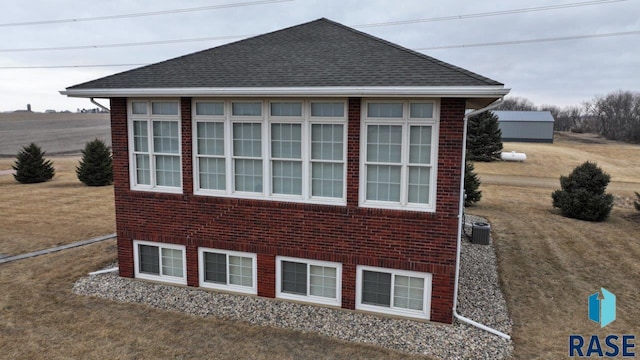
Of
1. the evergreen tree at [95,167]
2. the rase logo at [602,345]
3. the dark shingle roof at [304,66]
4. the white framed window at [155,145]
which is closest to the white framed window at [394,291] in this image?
the rase logo at [602,345]

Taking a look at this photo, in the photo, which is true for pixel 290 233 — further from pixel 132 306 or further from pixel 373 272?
pixel 132 306

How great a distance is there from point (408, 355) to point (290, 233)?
310 cm

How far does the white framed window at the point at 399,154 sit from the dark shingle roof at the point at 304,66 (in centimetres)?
54

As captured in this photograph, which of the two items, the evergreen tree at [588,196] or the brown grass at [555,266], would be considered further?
the evergreen tree at [588,196]

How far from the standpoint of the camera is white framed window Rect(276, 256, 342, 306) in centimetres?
828

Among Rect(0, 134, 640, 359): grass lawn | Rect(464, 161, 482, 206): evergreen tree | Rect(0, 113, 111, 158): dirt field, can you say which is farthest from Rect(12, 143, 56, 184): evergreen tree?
Rect(464, 161, 482, 206): evergreen tree

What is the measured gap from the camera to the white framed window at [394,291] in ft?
25.6

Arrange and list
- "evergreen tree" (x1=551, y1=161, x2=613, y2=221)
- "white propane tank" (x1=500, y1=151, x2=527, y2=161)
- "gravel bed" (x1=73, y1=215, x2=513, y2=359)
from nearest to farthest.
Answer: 1. "gravel bed" (x1=73, y1=215, x2=513, y2=359)
2. "evergreen tree" (x1=551, y1=161, x2=613, y2=221)
3. "white propane tank" (x1=500, y1=151, x2=527, y2=161)

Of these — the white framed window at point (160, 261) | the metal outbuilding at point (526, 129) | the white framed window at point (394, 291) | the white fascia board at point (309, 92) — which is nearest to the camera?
the white fascia board at point (309, 92)

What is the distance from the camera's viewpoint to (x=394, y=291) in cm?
798

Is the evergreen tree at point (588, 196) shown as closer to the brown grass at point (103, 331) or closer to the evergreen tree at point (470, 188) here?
the evergreen tree at point (470, 188)

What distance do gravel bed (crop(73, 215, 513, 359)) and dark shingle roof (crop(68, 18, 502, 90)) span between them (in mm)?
4296

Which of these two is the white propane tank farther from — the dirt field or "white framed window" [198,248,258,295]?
the dirt field

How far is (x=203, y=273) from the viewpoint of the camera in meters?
9.11
